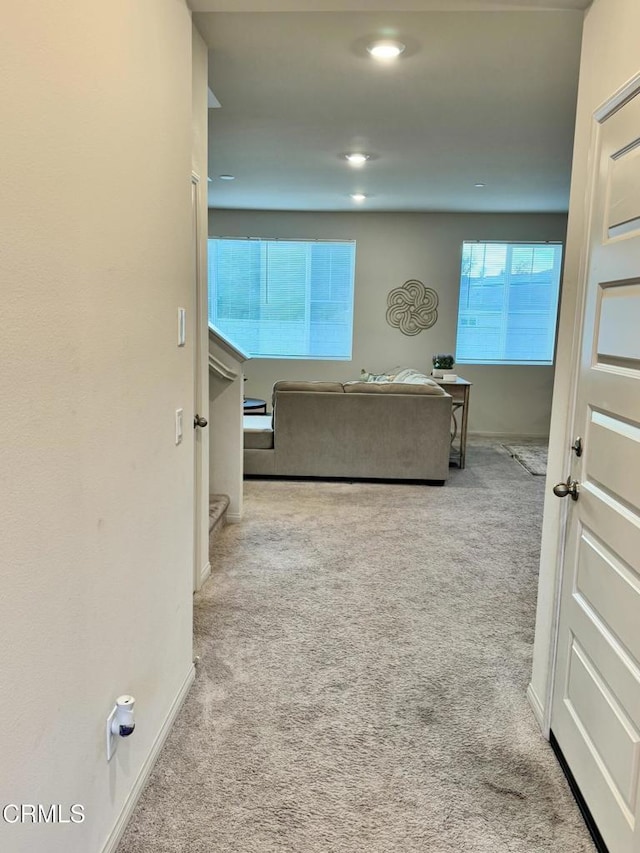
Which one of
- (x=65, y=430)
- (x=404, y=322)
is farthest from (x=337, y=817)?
(x=404, y=322)

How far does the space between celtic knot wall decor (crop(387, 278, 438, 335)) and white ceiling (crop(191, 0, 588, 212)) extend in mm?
1763

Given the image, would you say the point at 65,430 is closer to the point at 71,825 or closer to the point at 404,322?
the point at 71,825

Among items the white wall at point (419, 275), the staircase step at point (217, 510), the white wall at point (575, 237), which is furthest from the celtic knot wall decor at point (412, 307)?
the white wall at point (575, 237)

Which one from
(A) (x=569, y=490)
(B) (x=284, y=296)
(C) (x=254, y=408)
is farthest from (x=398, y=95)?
(B) (x=284, y=296)

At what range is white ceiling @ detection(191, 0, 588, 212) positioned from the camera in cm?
255

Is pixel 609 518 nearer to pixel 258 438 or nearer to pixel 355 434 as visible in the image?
pixel 355 434

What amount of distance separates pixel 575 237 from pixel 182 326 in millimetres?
1290

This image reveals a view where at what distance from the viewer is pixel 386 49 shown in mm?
2754

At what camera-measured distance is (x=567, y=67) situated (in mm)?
Result: 2941

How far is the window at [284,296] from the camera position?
7.65m

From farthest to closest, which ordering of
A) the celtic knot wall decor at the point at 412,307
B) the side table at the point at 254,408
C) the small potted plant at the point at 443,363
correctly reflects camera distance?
the celtic knot wall decor at the point at 412,307
the small potted plant at the point at 443,363
the side table at the point at 254,408

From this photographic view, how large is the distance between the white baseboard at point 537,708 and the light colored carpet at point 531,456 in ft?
11.8

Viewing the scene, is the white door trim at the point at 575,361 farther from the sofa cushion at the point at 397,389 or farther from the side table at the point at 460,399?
the side table at the point at 460,399

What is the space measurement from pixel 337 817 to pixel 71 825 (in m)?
0.73
